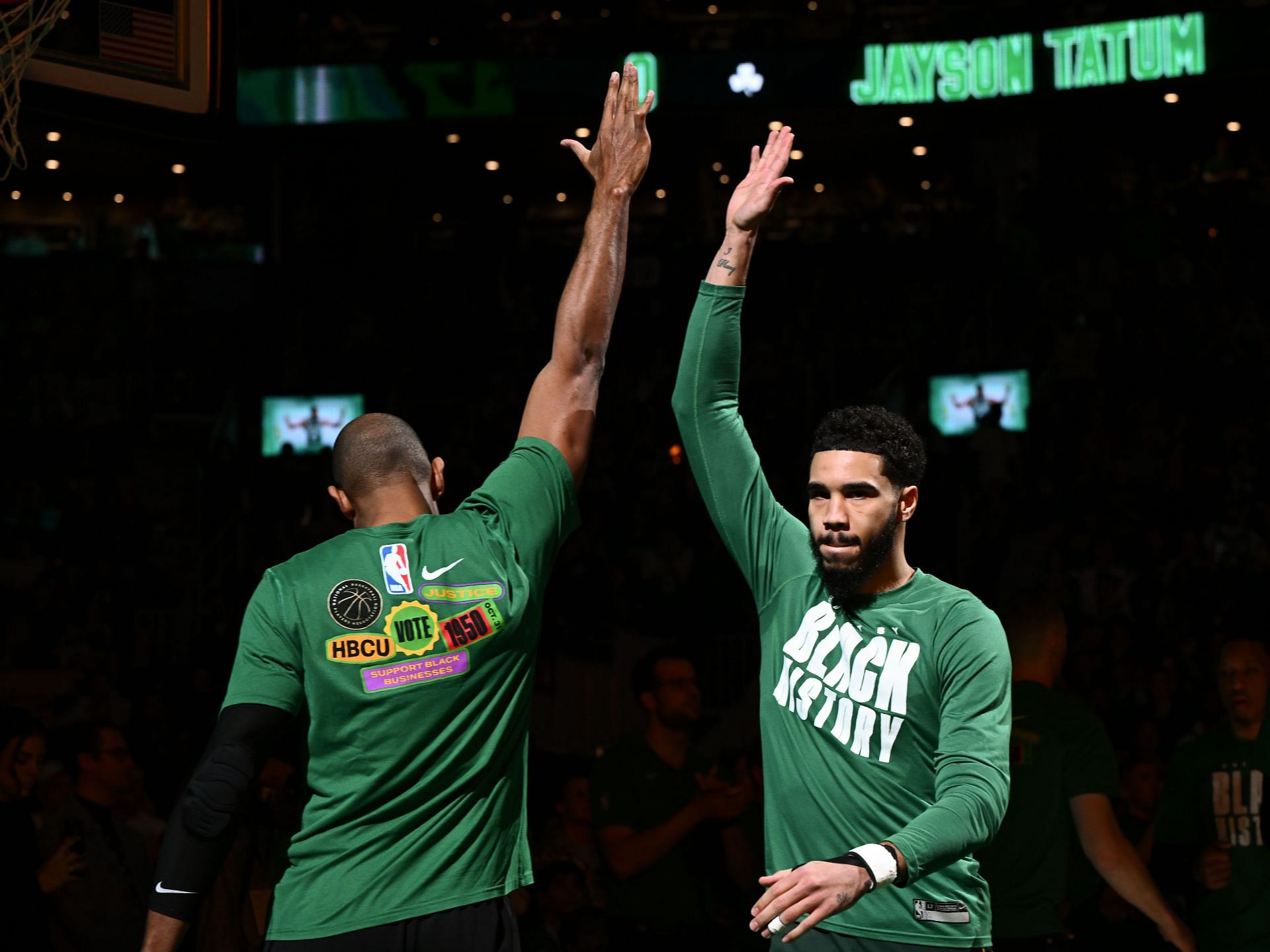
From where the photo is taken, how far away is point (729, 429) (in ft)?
13.0

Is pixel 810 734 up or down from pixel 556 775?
up

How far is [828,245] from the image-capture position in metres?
21.2

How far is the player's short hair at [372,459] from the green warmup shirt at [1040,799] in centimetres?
281

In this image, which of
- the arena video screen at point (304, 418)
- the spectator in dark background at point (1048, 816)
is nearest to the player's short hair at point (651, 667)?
the spectator in dark background at point (1048, 816)

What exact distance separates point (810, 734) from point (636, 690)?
2.88 metres

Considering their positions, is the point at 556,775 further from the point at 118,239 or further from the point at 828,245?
the point at 118,239

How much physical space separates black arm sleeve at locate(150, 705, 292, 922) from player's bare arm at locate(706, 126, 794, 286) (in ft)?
5.69

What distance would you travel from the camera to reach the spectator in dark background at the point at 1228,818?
5.86m

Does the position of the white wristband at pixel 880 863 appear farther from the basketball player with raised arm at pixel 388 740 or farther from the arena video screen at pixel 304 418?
the arena video screen at pixel 304 418

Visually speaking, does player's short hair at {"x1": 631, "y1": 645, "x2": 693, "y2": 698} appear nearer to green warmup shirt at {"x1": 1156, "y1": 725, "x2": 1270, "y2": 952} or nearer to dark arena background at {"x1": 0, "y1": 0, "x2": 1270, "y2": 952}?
green warmup shirt at {"x1": 1156, "y1": 725, "x2": 1270, "y2": 952}

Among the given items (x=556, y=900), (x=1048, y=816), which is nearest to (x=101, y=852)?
(x=556, y=900)

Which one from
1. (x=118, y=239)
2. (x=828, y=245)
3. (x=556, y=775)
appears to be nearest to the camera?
(x=556, y=775)

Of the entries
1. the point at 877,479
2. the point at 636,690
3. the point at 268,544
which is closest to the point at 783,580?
the point at 877,479

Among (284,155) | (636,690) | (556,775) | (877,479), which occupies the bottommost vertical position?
(556,775)
